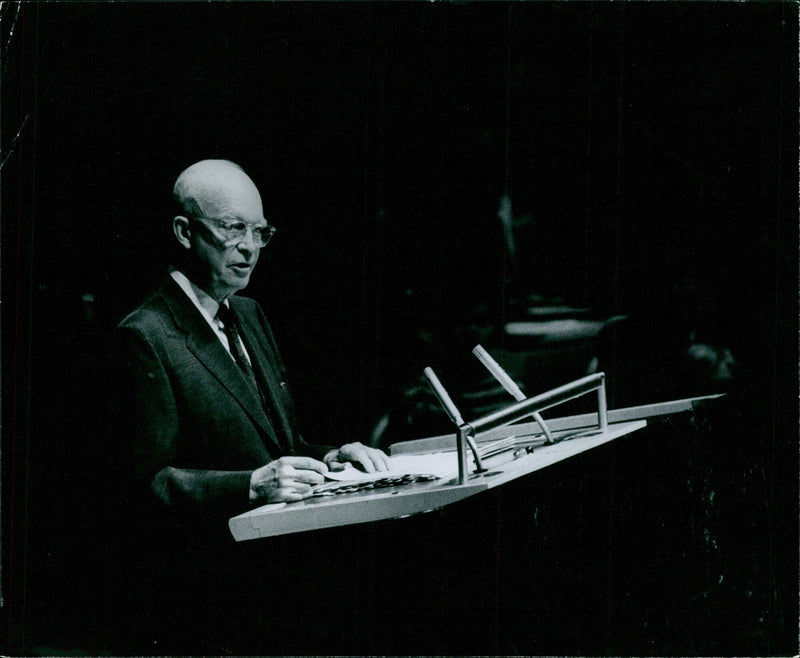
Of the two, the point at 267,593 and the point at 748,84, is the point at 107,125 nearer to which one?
the point at 267,593

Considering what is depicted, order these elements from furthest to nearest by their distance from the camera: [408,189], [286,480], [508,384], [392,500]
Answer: [408,189] < [508,384] < [286,480] < [392,500]

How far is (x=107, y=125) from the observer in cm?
345

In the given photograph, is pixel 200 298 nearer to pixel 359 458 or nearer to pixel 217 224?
pixel 217 224

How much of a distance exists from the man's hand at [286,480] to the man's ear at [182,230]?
3.19 feet

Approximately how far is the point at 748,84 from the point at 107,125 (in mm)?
2693

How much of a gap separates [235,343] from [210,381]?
0.21 meters

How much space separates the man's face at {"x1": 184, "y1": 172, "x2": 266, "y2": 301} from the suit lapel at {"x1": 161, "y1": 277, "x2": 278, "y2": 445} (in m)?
0.14

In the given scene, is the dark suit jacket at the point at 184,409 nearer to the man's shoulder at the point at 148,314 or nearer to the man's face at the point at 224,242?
the man's shoulder at the point at 148,314

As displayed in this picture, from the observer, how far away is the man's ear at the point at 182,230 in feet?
10.5

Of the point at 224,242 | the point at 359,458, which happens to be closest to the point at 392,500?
the point at 359,458

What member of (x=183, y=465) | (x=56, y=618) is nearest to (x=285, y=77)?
(x=183, y=465)

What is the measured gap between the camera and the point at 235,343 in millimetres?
3107

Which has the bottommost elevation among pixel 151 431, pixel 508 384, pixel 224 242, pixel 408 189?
pixel 151 431

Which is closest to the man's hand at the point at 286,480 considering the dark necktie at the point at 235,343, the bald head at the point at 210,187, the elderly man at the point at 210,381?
the elderly man at the point at 210,381
